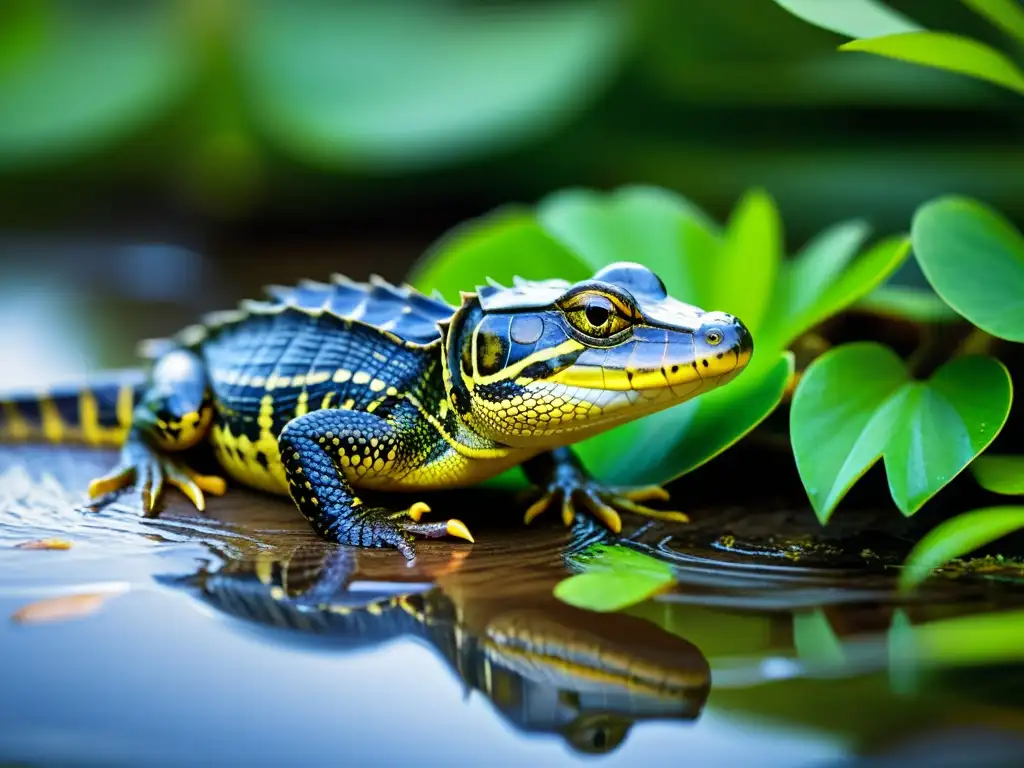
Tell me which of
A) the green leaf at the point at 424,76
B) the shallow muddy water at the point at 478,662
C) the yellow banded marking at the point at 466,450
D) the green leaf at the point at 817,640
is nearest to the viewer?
the shallow muddy water at the point at 478,662

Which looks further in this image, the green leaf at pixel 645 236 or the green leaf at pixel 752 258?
the green leaf at pixel 645 236

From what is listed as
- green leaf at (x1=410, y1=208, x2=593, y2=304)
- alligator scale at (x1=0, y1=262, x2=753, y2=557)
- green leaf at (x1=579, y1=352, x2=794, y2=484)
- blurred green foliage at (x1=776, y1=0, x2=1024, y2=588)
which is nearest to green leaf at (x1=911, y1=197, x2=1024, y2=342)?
blurred green foliage at (x1=776, y1=0, x2=1024, y2=588)

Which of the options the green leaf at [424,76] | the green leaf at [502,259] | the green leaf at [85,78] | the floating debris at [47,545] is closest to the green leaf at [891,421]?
the green leaf at [502,259]

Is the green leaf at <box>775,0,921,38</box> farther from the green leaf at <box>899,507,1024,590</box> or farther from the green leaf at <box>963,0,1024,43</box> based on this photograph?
the green leaf at <box>899,507,1024,590</box>

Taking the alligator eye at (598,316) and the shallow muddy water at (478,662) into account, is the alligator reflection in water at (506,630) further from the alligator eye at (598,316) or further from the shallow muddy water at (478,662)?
the alligator eye at (598,316)

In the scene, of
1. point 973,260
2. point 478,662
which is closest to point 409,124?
point 973,260

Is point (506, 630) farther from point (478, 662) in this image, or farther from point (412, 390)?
point (412, 390)

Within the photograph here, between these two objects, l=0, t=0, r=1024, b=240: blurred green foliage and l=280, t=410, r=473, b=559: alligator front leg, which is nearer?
l=280, t=410, r=473, b=559: alligator front leg

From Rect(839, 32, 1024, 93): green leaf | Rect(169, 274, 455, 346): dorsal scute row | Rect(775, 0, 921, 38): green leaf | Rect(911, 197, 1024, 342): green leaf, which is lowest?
Rect(169, 274, 455, 346): dorsal scute row
